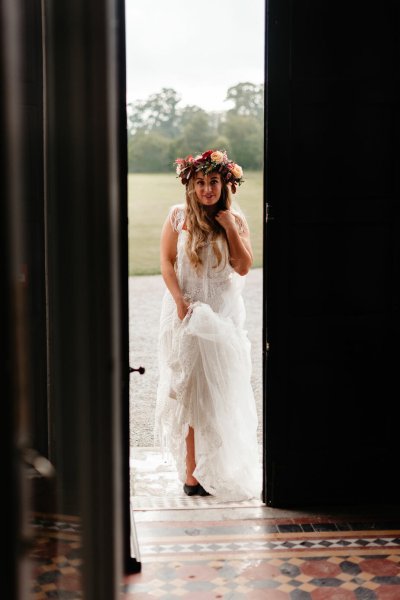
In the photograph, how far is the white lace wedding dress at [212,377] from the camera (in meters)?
4.73

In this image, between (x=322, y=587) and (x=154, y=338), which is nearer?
(x=322, y=587)

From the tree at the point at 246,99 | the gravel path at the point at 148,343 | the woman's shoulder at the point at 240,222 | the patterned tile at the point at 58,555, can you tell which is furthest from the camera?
the tree at the point at 246,99

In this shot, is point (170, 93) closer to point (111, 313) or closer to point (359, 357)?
point (359, 357)

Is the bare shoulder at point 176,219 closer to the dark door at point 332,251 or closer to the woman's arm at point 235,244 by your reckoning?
the woman's arm at point 235,244

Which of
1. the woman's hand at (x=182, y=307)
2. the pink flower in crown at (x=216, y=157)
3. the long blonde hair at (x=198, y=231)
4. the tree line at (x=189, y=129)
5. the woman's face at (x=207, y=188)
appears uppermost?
the tree line at (x=189, y=129)

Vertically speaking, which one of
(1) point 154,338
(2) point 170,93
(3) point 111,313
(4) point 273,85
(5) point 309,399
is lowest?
(1) point 154,338

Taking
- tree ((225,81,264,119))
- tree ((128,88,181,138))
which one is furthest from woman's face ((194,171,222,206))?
tree ((128,88,181,138))

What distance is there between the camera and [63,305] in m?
1.22

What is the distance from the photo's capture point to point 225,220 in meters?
4.72

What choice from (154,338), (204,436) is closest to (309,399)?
(204,436)

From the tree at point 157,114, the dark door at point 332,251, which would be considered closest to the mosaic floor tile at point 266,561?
the dark door at point 332,251

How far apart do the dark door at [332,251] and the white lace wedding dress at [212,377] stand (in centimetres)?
34

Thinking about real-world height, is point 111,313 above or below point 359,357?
above

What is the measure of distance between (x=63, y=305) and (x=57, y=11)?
1.31ft
